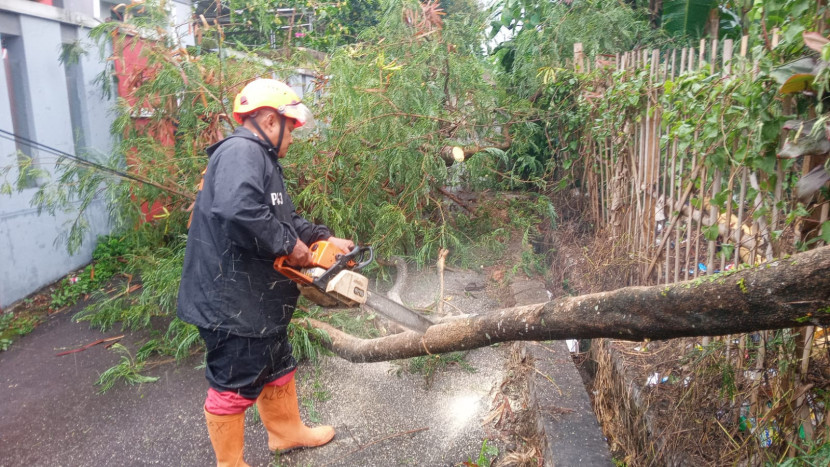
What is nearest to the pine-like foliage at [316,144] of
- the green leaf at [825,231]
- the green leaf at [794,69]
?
the green leaf at [794,69]

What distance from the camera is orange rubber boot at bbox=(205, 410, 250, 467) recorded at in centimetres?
242

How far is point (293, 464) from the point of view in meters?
2.71

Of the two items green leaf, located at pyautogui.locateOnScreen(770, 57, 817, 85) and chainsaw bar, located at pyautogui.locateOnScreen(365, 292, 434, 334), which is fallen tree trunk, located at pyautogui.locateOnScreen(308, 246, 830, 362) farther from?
green leaf, located at pyautogui.locateOnScreen(770, 57, 817, 85)

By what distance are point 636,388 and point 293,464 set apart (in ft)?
5.94

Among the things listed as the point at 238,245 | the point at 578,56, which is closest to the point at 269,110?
the point at 238,245

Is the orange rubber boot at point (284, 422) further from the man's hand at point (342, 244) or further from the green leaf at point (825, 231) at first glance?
the green leaf at point (825, 231)

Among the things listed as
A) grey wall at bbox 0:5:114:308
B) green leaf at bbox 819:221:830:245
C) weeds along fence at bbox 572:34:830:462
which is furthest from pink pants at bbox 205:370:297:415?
grey wall at bbox 0:5:114:308

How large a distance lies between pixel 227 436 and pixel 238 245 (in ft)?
2.93

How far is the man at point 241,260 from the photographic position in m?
2.25

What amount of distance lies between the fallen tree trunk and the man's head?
1.30 m

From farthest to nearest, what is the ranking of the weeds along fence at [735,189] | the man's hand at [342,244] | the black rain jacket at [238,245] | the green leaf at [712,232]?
the man's hand at [342,244]
the green leaf at [712,232]
the black rain jacket at [238,245]
the weeds along fence at [735,189]


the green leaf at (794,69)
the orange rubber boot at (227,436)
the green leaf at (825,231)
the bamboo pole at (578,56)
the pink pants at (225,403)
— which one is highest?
the bamboo pole at (578,56)

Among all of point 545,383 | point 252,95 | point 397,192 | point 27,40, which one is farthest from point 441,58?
point 27,40

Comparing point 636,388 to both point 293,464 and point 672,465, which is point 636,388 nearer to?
point 672,465
